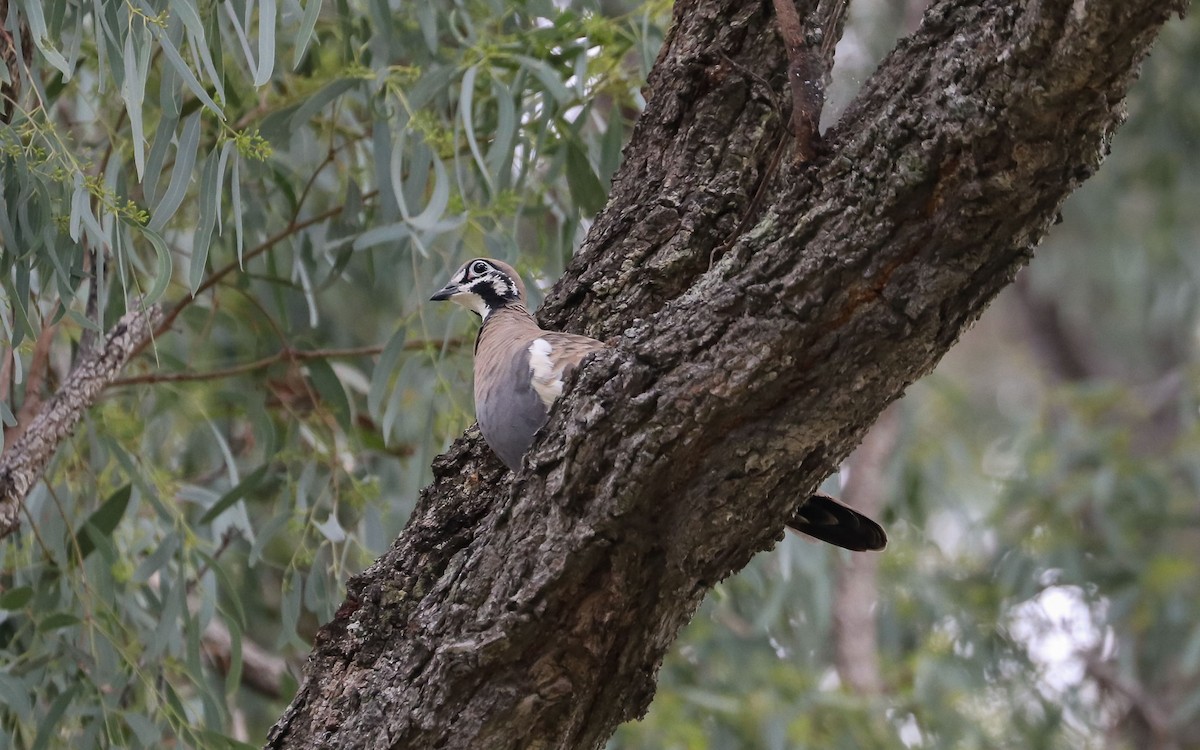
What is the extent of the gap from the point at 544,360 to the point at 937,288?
0.91 metres

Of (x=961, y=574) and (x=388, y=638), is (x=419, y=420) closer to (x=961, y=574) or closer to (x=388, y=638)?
(x=388, y=638)

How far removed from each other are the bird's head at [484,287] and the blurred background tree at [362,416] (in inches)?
3.4

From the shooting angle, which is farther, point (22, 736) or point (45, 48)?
point (22, 736)

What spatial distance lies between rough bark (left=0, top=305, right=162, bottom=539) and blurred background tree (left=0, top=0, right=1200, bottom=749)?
4.2 inches

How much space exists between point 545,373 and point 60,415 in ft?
3.49

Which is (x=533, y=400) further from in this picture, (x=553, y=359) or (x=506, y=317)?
(x=506, y=317)

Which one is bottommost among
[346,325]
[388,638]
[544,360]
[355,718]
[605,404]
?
[355,718]

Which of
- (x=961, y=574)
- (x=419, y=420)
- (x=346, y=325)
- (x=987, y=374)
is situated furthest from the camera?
(x=987, y=374)

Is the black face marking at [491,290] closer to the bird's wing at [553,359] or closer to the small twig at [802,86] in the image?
the bird's wing at [553,359]

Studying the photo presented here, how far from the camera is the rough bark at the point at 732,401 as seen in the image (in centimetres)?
155

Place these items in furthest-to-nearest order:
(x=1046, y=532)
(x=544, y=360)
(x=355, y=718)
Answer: (x=1046, y=532) → (x=544, y=360) → (x=355, y=718)

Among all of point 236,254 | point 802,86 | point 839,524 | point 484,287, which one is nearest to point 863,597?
point 484,287

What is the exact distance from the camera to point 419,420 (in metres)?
4.66

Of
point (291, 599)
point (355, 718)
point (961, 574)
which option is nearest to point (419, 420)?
point (291, 599)
